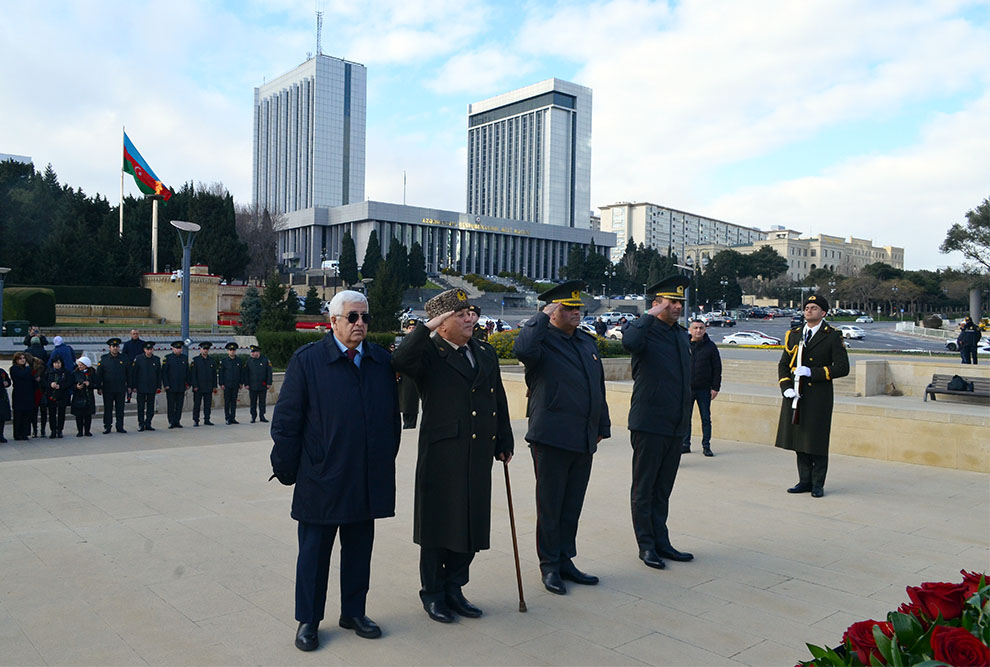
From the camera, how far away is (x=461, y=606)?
4.09 metres

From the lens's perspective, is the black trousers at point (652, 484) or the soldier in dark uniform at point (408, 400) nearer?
the soldier in dark uniform at point (408, 400)

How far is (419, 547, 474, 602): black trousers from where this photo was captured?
406 centimetres

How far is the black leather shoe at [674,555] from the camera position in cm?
512

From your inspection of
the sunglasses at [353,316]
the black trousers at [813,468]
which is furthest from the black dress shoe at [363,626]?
the black trousers at [813,468]

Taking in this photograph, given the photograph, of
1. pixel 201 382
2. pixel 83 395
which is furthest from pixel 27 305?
pixel 83 395

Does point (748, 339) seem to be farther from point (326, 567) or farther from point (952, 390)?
point (326, 567)

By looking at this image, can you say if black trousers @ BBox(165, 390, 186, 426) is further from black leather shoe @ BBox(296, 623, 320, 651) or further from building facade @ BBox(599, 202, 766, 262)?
Result: building facade @ BBox(599, 202, 766, 262)

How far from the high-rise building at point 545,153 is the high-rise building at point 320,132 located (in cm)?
3523

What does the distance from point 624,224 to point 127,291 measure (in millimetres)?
141217

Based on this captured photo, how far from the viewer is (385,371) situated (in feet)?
12.7

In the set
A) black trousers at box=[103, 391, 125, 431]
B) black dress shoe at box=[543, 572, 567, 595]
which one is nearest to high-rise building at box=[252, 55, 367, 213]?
black trousers at box=[103, 391, 125, 431]

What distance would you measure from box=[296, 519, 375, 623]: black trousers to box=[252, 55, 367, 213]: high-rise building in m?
126

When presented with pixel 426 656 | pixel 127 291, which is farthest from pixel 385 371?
pixel 127 291

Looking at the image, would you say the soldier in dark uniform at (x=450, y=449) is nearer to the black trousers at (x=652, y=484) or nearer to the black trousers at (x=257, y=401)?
the black trousers at (x=652, y=484)
